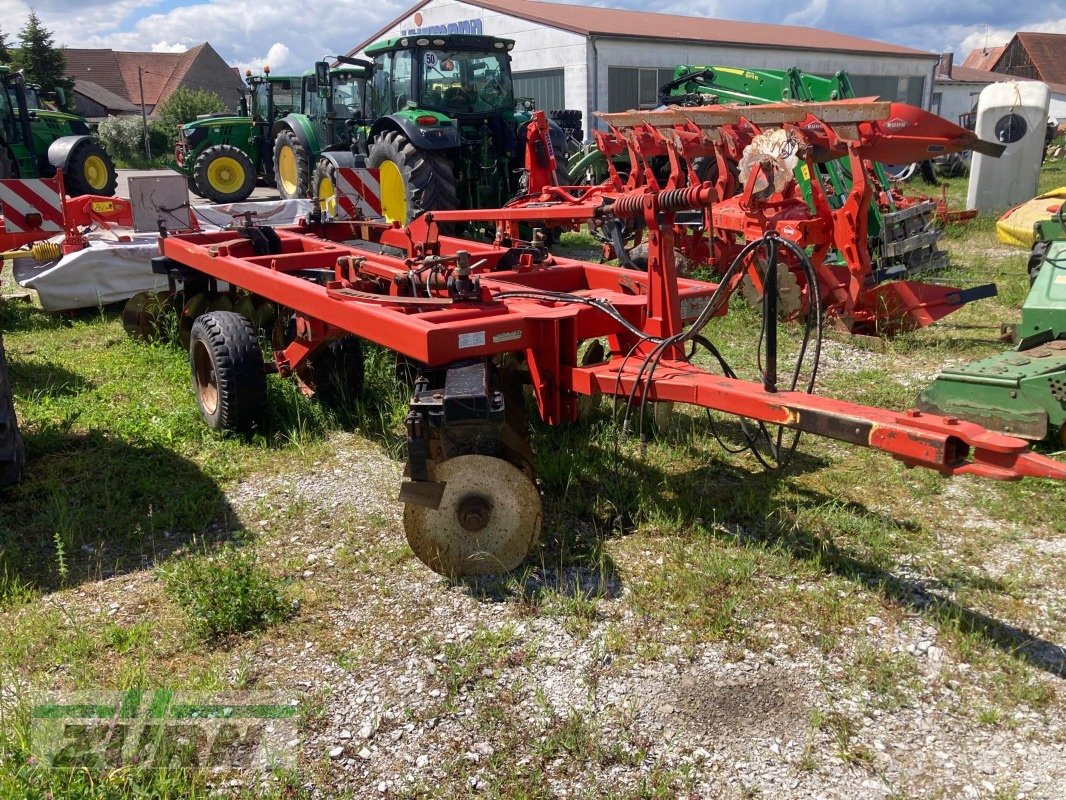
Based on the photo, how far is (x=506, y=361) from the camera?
4320 mm

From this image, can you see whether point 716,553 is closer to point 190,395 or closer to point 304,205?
point 190,395

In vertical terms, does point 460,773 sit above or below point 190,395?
below

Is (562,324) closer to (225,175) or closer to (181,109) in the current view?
(225,175)

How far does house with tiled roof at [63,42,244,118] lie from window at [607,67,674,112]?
3243 centimetres

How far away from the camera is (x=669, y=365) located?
11.3 ft

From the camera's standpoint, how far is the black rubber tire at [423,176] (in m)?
9.02

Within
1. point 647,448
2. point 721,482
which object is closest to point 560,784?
point 721,482

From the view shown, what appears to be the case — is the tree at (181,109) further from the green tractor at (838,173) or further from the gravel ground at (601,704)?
the gravel ground at (601,704)

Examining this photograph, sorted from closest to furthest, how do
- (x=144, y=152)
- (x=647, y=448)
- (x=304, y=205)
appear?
(x=647, y=448), (x=304, y=205), (x=144, y=152)

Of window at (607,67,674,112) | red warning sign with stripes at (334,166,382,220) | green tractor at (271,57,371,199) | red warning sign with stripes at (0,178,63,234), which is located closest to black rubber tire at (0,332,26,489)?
red warning sign with stripes at (0,178,63,234)

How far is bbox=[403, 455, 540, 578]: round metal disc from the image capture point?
320 centimetres

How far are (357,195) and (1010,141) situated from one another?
955 cm

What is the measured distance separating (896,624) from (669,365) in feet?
3.94

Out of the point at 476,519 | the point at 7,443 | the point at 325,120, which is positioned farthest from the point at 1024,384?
the point at 325,120
